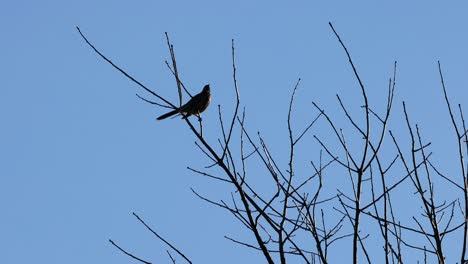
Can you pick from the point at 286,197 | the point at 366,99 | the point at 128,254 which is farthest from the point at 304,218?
the point at 128,254

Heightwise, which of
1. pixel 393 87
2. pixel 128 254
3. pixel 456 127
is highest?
pixel 393 87

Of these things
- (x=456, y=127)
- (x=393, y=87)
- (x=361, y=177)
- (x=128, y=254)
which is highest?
(x=393, y=87)

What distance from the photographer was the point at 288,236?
352cm

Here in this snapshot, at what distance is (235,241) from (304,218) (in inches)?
14.9

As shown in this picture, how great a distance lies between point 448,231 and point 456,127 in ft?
1.62

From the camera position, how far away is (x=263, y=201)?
148 inches

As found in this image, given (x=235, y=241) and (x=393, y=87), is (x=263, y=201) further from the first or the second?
(x=393, y=87)

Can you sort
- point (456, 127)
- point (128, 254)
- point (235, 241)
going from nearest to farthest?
point (128, 254), point (456, 127), point (235, 241)

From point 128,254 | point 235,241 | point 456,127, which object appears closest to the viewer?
point 128,254

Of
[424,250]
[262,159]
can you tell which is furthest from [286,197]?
[424,250]

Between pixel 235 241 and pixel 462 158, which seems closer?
pixel 462 158

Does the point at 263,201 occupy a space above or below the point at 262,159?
below

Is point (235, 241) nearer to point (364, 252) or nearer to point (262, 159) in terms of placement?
point (262, 159)

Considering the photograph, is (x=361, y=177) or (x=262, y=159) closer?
(x=361, y=177)
